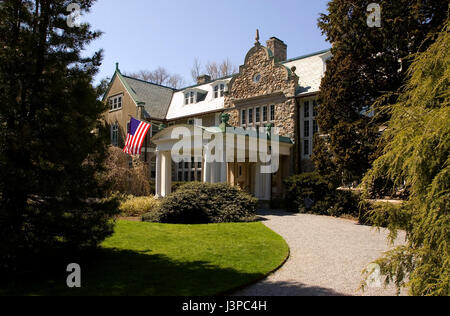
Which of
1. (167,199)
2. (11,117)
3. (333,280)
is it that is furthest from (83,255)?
(167,199)

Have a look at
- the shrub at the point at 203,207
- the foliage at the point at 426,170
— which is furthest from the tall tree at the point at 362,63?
the foliage at the point at 426,170

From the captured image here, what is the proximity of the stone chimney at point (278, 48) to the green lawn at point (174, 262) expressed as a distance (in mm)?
14918

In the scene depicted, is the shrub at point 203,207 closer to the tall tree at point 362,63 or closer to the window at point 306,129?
the tall tree at point 362,63

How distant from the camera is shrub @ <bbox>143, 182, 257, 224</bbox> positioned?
41.2 ft

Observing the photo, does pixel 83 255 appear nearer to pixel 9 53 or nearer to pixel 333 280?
pixel 9 53

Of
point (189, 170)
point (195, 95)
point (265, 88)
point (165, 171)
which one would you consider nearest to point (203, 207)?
point (165, 171)

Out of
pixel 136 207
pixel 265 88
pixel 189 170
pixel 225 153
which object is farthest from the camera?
pixel 189 170

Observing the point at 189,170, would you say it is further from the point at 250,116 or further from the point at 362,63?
the point at 362,63

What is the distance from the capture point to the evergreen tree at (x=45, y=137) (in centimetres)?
545

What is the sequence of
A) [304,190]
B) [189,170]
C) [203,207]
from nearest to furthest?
[203,207]
[304,190]
[189,170]

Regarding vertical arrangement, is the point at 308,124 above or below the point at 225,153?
above

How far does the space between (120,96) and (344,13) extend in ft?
67.9

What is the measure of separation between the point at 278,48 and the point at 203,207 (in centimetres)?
1425

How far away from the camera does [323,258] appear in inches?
305
